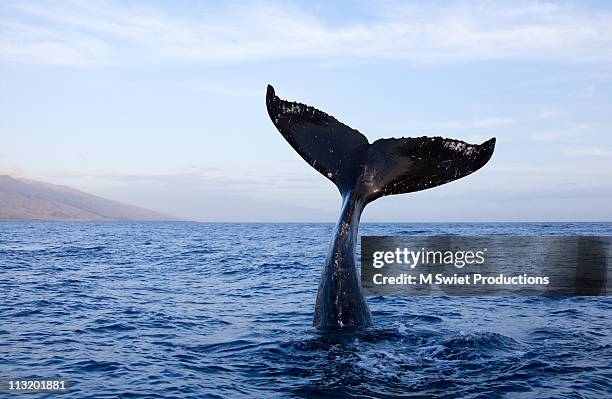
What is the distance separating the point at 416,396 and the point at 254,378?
2025mm

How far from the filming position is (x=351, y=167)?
9.64 metres

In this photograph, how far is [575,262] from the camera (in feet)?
89.6

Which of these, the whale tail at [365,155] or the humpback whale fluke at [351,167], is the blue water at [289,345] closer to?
the humpback whale fluke at [351,167]

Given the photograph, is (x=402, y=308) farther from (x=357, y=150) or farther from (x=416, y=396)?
(x=416, y=396)

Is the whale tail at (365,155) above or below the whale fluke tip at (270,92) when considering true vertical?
below

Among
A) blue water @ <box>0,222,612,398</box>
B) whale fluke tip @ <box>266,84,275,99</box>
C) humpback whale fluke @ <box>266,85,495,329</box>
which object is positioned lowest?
blue water @ <box>0,222,612,398</box>

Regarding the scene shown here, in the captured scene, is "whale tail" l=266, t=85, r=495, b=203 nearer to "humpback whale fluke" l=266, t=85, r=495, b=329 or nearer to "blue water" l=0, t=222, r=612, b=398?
"humpback whale fluke" l=266, t=85, r=495, b=329

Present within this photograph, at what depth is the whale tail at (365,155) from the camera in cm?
924

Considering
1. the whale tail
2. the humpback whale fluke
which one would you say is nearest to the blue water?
the humpback whale fluke

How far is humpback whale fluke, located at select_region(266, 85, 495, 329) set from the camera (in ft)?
29.3

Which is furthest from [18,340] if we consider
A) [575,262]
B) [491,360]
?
[575,262]

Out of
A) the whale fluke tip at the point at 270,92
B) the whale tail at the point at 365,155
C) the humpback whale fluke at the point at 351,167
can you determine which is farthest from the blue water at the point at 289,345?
the whale fluke tip at the point at 270,92

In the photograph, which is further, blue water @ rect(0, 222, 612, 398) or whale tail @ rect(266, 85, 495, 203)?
whale tail @ rect(266, 85, 495, 203)

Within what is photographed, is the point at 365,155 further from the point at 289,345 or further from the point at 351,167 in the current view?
the point at 289,345
